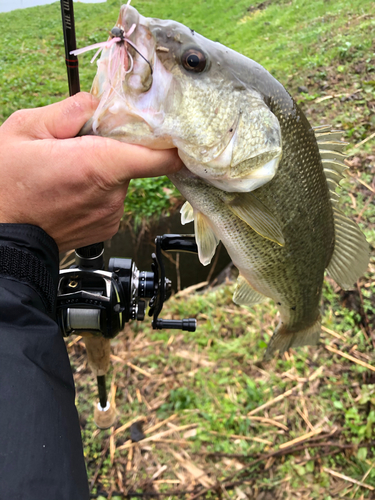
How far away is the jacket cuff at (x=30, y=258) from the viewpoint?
914 mm

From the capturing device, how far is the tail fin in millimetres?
1947

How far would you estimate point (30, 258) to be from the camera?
3.12 feet

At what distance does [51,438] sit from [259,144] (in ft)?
3.36

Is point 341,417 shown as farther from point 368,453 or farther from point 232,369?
point 232,369

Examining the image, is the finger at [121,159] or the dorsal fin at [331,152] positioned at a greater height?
the finger at [121,159]

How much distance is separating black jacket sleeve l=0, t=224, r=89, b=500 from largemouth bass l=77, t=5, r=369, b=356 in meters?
0.42

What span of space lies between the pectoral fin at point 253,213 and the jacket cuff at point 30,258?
654mm

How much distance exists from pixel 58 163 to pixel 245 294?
1.19m

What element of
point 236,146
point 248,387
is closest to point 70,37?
point 236,146

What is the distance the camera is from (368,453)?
2.24 metres

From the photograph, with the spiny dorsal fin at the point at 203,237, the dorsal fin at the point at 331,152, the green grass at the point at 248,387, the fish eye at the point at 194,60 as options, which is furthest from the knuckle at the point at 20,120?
the green grass at the point at 248,387

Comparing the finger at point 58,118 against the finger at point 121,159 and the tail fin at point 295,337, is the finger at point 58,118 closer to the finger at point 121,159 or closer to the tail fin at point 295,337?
the finger at point 121,159

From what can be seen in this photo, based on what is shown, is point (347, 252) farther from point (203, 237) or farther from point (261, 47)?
point (261, 47)

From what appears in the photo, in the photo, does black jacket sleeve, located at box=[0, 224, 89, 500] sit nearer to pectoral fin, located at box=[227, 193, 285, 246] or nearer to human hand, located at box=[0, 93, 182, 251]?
human hand, located at box=[0, 93, 182, 251]
